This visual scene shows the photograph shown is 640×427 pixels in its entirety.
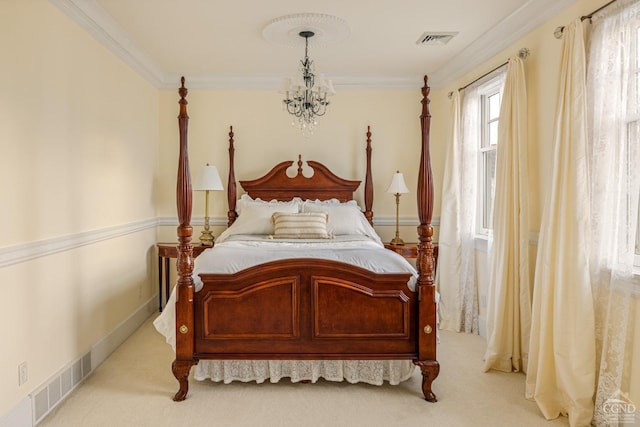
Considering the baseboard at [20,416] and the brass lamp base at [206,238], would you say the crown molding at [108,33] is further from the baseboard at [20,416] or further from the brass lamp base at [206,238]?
the baseboard at [20,416]

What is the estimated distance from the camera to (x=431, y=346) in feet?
8.73

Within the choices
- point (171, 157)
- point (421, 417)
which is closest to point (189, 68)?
point (171, 157)

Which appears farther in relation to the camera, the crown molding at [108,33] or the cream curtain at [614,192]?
the crown molding at [108,33]

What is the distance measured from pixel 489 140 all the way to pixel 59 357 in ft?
12.3

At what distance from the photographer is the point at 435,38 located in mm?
3625

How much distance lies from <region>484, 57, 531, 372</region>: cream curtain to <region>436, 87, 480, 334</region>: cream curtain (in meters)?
0.73

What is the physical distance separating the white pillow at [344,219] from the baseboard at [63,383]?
2017 millimetres

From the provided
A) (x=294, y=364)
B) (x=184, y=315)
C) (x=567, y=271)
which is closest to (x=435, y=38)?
(x=567, y=271)

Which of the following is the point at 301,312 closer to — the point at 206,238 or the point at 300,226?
the point at 300,226

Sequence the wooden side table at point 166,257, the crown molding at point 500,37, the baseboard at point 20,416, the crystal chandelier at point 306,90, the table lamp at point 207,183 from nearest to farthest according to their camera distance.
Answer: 1. the baseboard at point 20,416
2. the crown molding at point 500,37
3. the crystal chandelier at point 306,90
4. the wooden side table at point 166,257
5. the table lamp at point 207,183

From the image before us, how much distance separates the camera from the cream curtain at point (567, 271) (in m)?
2.33

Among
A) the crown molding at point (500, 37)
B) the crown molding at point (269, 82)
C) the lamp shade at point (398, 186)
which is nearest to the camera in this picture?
the crown molding at point (500, 37)

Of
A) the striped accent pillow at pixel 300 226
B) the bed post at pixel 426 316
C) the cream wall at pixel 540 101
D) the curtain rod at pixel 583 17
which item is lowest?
the bed post at pixel 426 316

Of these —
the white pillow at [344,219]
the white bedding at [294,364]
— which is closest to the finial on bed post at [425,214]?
the white bedding at [294,364]
